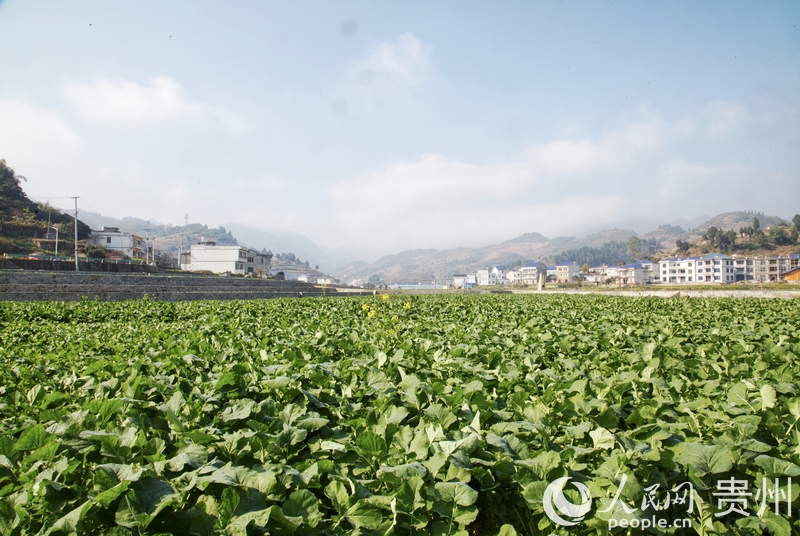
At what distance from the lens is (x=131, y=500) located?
43.0 inches

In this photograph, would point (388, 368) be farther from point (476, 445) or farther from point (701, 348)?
point (701, 348)

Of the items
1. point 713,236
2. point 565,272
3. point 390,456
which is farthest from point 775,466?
point 713,236

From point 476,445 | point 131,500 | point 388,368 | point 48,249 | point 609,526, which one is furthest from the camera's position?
point 48,249

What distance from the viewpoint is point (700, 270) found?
101000 millimetres

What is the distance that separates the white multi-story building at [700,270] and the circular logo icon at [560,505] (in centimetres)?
11908

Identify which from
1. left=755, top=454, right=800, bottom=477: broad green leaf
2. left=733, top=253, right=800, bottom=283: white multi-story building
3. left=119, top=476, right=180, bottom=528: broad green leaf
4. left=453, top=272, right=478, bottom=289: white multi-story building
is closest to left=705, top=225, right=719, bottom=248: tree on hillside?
left=733, top=253, right=800, bottom=283: white multi-story building

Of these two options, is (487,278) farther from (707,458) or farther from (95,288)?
(707,458)

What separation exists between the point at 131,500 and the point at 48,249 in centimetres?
7616

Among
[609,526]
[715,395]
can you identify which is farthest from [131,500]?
[715,395]

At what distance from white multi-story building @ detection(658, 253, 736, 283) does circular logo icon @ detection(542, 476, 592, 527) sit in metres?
119

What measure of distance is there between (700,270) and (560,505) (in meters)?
123

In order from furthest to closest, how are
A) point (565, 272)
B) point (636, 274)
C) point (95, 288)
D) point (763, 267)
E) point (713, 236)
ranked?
1. point (565, 272)
2. point (713, 236)
3. point (636, 274)
4. point (763, 267)
5. point (95, 288)

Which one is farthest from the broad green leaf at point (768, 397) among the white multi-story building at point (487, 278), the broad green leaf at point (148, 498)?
the white multi-story building at point (487, 278)

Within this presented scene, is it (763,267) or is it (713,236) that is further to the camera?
(713,236)
